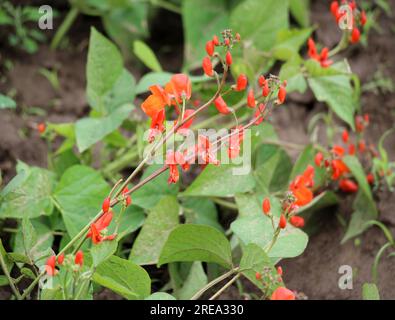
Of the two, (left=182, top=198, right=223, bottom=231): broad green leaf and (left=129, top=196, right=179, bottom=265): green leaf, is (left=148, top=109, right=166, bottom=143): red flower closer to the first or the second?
(left=129, top=196, right=179, bottom=265): green leaf

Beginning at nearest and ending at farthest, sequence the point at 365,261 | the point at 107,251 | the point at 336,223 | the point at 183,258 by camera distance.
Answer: the point at 107,251 → the point at 183,258 → the point at 365,261 → the point at 336,223

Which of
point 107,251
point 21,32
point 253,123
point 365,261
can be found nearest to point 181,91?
point 253,123

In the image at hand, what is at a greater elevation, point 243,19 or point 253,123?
point 243,19

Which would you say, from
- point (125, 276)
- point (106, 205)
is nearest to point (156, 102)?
point (106, 205)

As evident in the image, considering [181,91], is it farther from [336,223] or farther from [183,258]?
[336,223]

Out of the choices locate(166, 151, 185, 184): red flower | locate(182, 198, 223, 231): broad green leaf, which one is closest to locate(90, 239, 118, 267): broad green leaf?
locate(166, 151, 185, 184): red flower

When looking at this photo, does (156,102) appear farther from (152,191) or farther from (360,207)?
(360,207)

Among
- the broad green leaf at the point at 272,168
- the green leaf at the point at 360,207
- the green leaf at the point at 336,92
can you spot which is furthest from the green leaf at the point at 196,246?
the green leaf at the point at 336,92

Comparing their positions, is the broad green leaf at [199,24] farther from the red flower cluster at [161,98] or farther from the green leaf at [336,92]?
the red flower cluster at [161,98]
